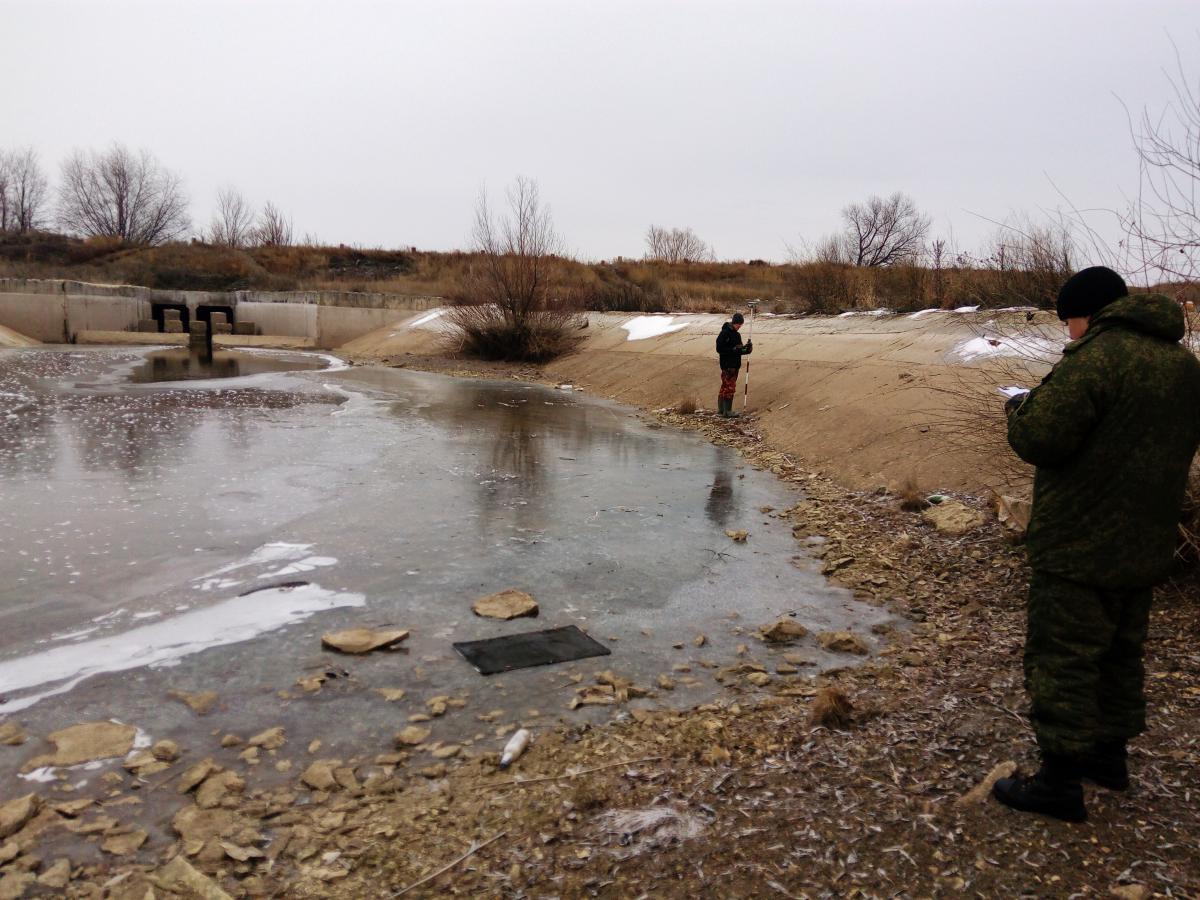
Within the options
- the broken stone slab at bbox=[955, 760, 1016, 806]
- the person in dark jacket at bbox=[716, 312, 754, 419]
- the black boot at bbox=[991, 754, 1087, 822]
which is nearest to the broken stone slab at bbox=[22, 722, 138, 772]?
the broken stone slab at bbox=[955, 760, 1016, 806]

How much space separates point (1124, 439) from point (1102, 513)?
0.90 ft

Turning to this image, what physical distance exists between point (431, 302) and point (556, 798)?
134ft

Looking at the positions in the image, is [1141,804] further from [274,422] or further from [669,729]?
[274,422]

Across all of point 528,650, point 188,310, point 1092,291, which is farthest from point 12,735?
point 188,310

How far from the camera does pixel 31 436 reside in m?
11.6

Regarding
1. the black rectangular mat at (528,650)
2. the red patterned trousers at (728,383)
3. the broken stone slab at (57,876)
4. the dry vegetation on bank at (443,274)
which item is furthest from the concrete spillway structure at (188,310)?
the broken stone slab at (57,876)

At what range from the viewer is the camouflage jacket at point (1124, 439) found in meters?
3.03

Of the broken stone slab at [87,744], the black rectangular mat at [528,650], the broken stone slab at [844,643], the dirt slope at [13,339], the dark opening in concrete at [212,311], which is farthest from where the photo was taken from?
the dark opening in concrete at [212,311]

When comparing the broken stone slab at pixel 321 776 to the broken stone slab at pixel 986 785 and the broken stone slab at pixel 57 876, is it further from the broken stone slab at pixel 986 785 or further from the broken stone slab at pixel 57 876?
the broken stone slab at pixel 986 785

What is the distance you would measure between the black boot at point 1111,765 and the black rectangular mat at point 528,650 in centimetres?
256

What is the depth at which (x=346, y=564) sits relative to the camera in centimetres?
650

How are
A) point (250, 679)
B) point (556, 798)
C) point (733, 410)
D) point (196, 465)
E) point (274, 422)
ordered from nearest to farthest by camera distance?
point (556, 798)
point (250, 679)
point (196, 465)
point (274, 422)
point (733, 410)

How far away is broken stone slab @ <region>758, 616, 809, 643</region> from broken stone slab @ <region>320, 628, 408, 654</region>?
2.23 m

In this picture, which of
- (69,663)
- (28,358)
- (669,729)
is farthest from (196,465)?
(28,358)
